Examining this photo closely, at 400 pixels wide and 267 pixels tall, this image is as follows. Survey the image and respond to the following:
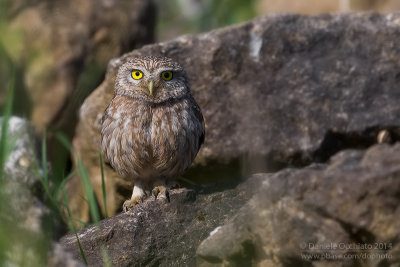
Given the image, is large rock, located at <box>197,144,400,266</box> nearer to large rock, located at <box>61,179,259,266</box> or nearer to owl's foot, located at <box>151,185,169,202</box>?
large rock, located at <box>61,179,259,266</box>

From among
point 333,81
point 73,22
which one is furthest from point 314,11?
point 333,81

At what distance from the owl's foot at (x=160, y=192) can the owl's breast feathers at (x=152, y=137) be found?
0.55ft

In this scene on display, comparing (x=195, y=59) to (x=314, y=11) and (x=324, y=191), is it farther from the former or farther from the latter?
(x=314, y=11)

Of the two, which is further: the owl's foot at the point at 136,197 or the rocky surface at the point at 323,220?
the owl's foot at the point at 136,197

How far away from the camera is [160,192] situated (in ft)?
15.1

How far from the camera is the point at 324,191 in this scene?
9.12ft

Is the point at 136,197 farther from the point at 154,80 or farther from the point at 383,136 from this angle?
the point at 383,136

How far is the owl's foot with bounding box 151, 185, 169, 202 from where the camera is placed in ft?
14.5

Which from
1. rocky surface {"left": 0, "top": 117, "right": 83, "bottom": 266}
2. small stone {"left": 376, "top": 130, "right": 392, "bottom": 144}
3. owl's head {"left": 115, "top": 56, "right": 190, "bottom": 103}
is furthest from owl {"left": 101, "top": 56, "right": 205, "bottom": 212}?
rocky surface {"left": 0, "top": 117, "right": 83, "bottom": 266}

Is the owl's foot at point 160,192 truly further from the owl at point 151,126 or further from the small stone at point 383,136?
the small stone at point 383,136

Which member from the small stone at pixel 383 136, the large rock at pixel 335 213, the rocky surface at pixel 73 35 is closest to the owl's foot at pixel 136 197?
the large rock at pixel 335 213

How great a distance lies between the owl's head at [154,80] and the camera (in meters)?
4.96

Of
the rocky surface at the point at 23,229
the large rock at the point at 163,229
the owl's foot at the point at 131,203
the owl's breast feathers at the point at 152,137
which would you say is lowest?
the owl's foot at the point at 131,203

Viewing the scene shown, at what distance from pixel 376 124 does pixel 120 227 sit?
2.51m
